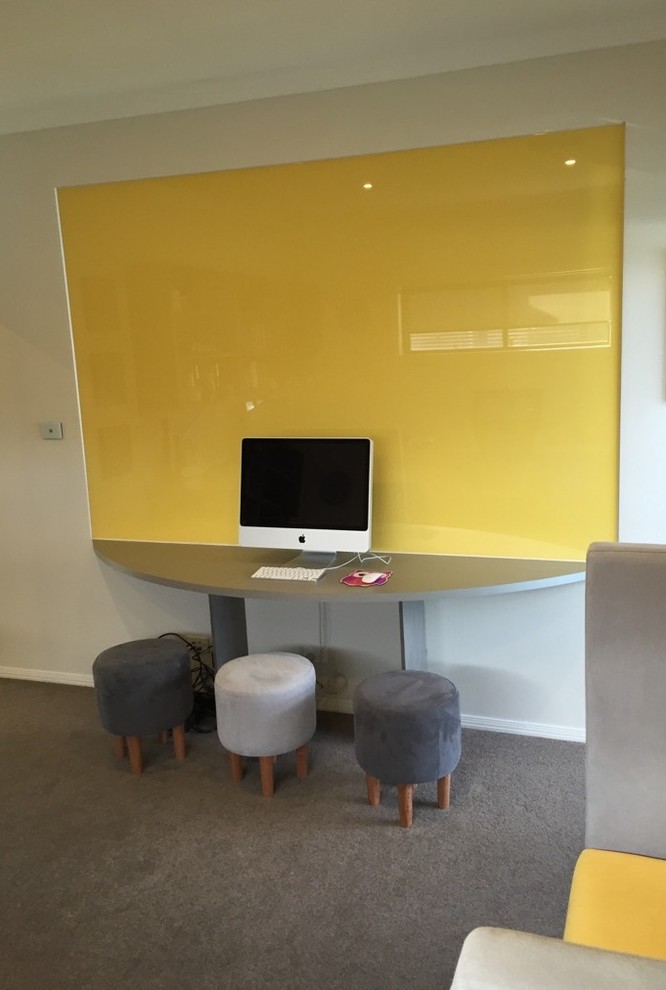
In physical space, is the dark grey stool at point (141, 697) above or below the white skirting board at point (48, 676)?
above

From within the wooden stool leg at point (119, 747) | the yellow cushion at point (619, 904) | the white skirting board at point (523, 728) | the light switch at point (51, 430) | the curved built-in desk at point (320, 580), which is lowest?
the white skirting board at point (523, 728)

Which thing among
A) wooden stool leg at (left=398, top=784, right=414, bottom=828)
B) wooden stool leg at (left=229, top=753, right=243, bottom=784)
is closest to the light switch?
wooden stool leg at (left=229, top=753, right=243, bottom=784)

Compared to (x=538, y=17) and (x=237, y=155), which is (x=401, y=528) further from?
(x=538, y=17)

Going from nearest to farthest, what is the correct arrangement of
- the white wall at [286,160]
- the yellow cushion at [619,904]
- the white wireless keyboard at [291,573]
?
the yellow cushion at [619,904]
the white wall at [286,160]
the white wireless keyboard at [291,573]

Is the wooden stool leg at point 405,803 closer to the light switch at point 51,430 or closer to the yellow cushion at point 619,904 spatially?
the yellow cushion at point 619,904

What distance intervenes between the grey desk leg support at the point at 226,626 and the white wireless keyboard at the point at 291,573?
38 cm

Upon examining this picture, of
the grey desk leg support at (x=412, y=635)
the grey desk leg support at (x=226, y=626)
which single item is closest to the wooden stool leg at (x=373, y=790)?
the grey desk leg support at (x=412, y=635)

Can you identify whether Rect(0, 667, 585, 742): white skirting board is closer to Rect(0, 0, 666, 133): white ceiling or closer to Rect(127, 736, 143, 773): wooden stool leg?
Rect(127, 736, 143, 773): wooden stool leg

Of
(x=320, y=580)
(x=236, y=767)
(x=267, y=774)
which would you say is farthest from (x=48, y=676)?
(x=320, y=580)

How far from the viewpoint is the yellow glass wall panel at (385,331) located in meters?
2.73

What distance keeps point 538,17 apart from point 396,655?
252 centimetres

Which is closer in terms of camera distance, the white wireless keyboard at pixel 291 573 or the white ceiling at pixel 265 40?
the white ceiling at pixel 265 40

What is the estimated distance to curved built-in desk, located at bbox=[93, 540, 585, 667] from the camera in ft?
8.39

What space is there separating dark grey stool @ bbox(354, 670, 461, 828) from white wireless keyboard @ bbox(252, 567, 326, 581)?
473mm
